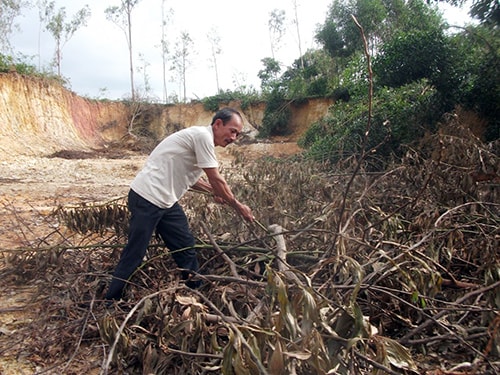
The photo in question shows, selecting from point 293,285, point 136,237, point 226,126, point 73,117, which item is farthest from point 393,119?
point 73,117

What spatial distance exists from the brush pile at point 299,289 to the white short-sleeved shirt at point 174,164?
0.39 m

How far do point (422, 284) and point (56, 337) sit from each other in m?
2.04

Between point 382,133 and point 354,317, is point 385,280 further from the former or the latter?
point 382,133

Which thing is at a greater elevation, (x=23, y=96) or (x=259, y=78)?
(x=259, y=78)

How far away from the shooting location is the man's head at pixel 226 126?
2771mm

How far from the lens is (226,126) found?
2779 mm

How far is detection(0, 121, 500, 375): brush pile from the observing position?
1.46 metres

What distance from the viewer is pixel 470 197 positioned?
10.6 ft

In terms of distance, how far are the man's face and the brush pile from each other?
2.04 ft

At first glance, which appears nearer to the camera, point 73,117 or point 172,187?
point 172,187

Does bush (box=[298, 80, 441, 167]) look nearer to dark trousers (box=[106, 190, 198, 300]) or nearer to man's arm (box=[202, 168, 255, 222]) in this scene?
man's arm (box=[202, 168, 255, 222])

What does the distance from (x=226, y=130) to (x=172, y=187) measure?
1.73ft

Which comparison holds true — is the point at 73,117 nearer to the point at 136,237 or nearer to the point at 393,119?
the point at 393,119

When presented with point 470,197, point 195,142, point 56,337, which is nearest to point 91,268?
point 56,337
